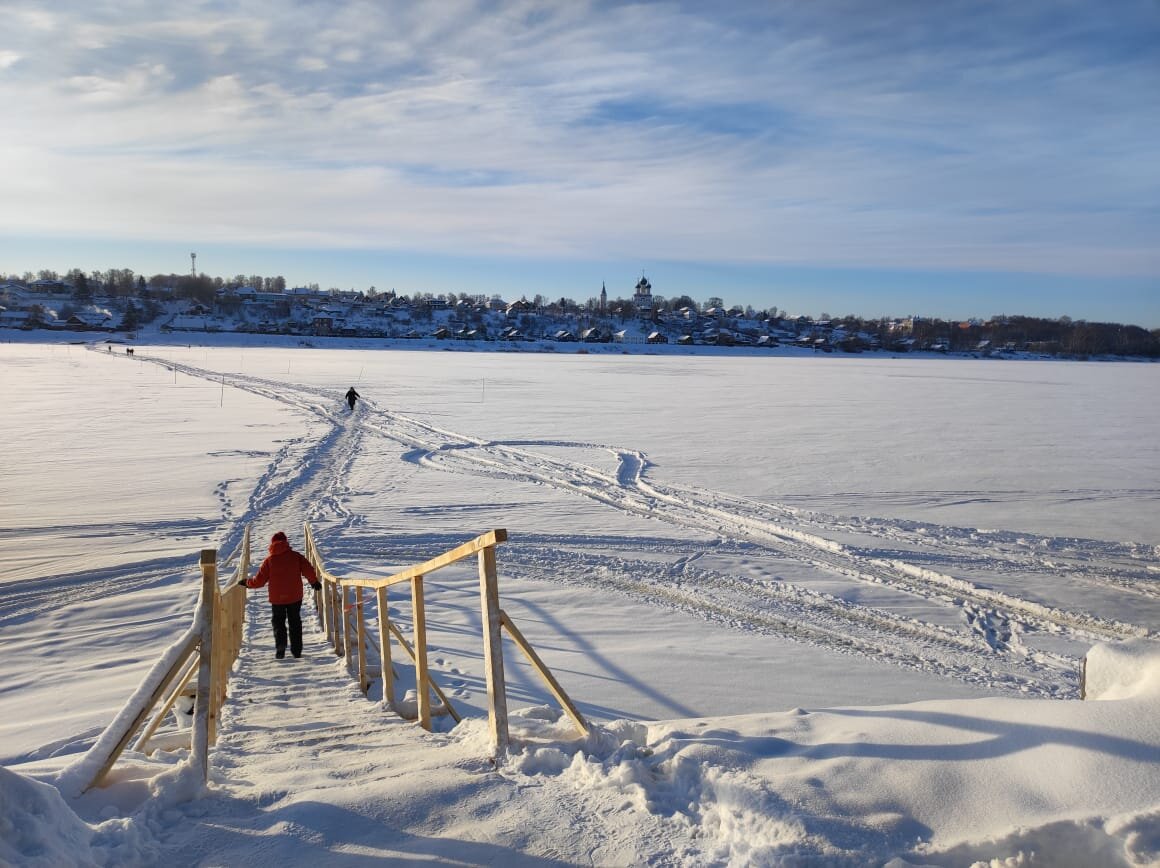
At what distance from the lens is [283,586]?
7168mm

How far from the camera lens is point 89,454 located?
17344 mm

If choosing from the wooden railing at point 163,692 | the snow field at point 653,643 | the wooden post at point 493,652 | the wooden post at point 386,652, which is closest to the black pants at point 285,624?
the snow field at point 653,643

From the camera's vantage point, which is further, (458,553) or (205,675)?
(458,553)

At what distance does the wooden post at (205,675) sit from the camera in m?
3.11

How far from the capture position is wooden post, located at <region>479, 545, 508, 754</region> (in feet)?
10.8

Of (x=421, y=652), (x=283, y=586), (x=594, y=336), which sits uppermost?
(x=594, y=336)

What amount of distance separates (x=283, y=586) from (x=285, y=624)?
0.47 metres

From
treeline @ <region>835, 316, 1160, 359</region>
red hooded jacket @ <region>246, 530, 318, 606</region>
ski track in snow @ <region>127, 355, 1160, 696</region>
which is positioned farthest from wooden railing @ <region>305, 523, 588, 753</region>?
treeline @ <region>835, 316, 1160, 359</region>

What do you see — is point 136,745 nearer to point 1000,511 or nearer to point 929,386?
point 1000,511

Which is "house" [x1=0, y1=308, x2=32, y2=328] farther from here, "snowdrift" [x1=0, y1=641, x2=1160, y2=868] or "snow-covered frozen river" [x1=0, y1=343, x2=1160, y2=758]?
"snowdrift" [x1=0, y1=641, x2=1160, y2=868]

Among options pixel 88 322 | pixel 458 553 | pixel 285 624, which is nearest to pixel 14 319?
pixel 88 322

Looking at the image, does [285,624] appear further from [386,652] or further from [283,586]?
[386,652]

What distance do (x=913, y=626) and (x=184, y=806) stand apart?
7.39 meters

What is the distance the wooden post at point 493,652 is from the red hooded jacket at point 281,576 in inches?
176
